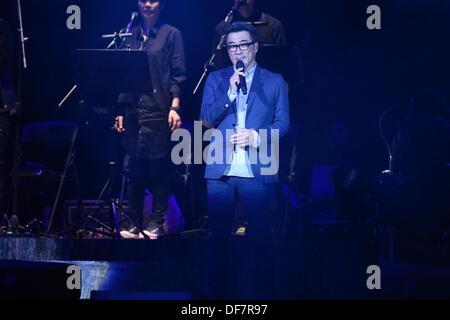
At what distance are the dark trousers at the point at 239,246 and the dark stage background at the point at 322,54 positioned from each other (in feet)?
12.3

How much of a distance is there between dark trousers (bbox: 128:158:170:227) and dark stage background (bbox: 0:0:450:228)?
247 centimetres

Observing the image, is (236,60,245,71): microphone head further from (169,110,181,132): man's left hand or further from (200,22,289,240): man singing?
(169,110,181,132): man's left hand

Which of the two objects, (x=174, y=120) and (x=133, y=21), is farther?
(x=133, y=21)

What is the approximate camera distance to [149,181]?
279 inches

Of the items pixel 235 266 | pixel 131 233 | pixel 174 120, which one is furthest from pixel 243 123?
pixel 131 233

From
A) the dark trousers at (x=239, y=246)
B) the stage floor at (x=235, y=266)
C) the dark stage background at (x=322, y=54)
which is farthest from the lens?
the dark stage background at (x=322, y=54)

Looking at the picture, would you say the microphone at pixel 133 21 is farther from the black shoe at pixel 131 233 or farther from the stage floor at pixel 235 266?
the stage floor at pixel 235 266

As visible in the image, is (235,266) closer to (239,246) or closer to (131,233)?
(239,246)

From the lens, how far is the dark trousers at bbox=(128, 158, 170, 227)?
7.02m

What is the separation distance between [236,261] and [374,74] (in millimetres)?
4976

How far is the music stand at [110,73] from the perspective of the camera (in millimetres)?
6332

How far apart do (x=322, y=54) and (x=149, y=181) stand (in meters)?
3.61

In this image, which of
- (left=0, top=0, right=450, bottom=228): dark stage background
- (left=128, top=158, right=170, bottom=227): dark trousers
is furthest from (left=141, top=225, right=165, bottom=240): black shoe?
(left=0, top=0, right=450, bottom=228): dark stage background

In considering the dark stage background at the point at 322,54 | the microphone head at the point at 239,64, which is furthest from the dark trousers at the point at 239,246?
the dark stage background at the point at 322,54
